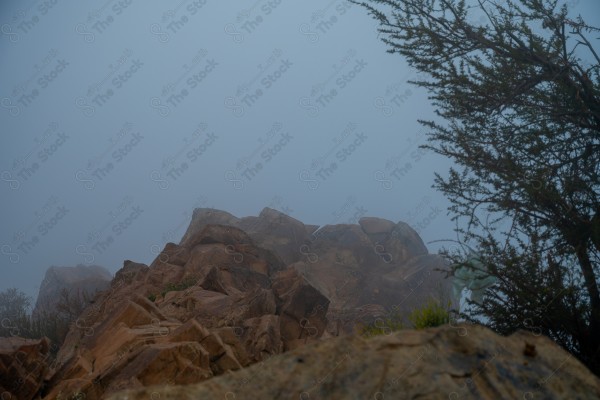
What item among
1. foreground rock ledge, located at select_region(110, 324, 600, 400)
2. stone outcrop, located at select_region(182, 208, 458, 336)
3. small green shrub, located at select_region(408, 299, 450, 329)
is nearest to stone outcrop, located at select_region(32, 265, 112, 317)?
stone outcrop, located at select_region(182, 208, 458, 336)

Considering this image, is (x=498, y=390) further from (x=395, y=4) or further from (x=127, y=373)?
(x=395, y=4)

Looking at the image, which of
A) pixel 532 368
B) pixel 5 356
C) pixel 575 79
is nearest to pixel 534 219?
pixel 575 79

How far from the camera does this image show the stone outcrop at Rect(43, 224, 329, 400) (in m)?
9.32

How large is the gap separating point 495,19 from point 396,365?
7725 millimetres

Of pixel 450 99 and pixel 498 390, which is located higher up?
pixel 450 99

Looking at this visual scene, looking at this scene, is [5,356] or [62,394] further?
[5,356]

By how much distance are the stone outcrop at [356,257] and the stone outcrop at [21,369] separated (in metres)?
23.2

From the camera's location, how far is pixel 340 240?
145ft

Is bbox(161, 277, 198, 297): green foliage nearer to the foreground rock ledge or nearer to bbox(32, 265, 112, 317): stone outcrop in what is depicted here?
the foreground rock ledge

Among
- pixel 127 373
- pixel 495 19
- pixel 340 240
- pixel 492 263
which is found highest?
pixel 495 19

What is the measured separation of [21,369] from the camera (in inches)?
423

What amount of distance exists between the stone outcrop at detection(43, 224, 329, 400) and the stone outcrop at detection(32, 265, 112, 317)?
18368 mm

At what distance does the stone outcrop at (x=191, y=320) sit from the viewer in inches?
367

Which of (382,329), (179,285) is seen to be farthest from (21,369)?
(179,285)
